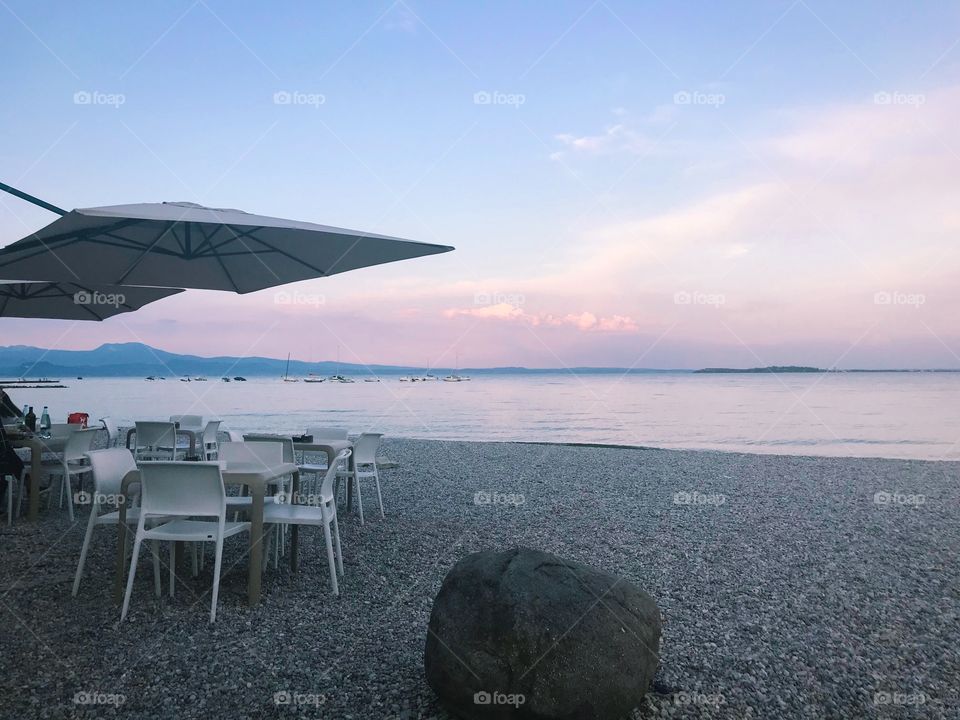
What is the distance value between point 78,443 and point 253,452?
2630mm

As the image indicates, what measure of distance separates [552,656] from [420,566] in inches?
103

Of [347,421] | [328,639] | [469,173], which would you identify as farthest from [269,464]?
[347,421]

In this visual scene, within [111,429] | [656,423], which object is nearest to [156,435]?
[111,429]

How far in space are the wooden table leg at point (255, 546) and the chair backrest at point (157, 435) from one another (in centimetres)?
414

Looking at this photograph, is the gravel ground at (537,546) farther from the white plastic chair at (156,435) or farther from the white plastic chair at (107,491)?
the white plastic chair at (156,435)

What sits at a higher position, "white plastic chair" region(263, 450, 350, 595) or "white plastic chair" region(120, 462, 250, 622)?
"white plastic chair" region(120, 462, 250, 622)

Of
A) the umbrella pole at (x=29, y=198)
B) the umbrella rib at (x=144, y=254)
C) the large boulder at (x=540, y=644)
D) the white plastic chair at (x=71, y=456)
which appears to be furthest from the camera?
the white plastic chair at (x=71, y=456)

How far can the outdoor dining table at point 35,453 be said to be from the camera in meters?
5.98

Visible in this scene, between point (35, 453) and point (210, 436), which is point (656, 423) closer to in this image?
point (210, 436)

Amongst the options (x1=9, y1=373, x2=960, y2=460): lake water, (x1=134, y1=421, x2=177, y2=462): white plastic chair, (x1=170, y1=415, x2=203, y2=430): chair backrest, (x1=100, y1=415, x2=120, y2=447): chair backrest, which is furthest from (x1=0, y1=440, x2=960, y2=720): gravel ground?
(x1=9, y1=373, x2=960, y2=460): lake water

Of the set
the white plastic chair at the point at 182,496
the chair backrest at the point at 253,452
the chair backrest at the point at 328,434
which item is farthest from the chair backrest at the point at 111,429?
the white plastic chair at the point at 182,496

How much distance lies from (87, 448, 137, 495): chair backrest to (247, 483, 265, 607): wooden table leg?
3.03 feet

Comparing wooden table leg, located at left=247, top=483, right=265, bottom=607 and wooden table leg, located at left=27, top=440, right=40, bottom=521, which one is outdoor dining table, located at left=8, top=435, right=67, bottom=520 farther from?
wooden table leg, located at left=247, top=483, right=265, bottom=607

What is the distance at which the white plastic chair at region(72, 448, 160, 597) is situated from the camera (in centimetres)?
405
